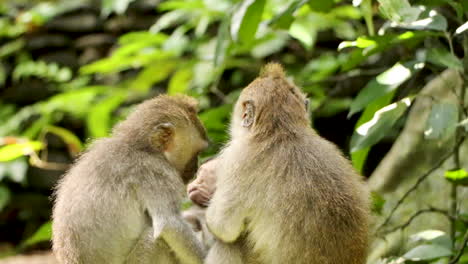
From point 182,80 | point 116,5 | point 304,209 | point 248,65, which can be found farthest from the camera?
point 248,65

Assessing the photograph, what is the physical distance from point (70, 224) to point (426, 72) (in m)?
3.91

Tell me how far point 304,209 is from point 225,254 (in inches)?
18.6

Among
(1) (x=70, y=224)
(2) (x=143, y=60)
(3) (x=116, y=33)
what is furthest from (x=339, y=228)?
(3) (x=116, y=33)

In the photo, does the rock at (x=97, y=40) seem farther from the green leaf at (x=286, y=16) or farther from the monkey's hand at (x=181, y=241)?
the monkey's hand at (x=181, y=241)

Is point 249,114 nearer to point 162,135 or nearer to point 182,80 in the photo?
point 162,135

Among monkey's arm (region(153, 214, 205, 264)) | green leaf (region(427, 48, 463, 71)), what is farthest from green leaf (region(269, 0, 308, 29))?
monkey's arm (region(153, 214, 205, 264))

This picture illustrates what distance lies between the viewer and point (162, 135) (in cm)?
400

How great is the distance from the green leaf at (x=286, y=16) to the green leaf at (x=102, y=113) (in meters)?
2.18

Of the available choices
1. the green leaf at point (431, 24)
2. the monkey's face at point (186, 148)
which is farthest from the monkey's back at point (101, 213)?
the green leaf at point (431, 24)

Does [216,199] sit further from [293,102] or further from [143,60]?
[143,60]

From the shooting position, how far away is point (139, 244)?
3.69 metres

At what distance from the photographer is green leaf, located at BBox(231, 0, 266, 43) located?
424cm

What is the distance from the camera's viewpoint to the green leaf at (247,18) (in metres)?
4.24

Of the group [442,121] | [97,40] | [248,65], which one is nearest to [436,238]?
[442,121]
